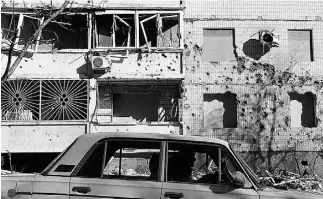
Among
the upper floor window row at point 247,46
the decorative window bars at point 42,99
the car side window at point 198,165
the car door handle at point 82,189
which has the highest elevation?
the upper floor window row at point 247,46

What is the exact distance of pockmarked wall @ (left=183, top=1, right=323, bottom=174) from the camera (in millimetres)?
14156

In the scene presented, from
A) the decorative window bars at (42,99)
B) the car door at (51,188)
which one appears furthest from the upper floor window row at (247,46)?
the car door at (51,188)

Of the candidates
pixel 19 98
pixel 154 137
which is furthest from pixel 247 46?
pixel 154 137

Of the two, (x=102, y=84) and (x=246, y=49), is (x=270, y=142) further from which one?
(x=102, y=84)

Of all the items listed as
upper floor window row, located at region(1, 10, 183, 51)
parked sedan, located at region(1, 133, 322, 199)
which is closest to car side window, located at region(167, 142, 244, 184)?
parked sedan, located at region(1, 133, 322, 199)

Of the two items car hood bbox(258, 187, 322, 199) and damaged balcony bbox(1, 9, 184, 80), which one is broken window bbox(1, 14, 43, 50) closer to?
Result: damaged balcony bbox(1, 9, 184, 80)

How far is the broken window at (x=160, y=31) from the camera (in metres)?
14.1

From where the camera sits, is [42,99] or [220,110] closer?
[42,99]

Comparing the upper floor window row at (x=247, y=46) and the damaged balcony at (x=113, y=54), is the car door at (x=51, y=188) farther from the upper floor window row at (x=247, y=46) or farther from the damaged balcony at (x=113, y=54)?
the upper floor window row at (x=247, y=46)

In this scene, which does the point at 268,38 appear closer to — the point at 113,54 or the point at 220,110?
the point at 220,110

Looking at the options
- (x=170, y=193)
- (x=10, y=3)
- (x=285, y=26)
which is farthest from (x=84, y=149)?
(x=285, y=26)

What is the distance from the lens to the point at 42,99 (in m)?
13.6

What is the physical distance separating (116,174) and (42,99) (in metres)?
9.89

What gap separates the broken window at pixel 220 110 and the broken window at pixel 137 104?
114 cm
